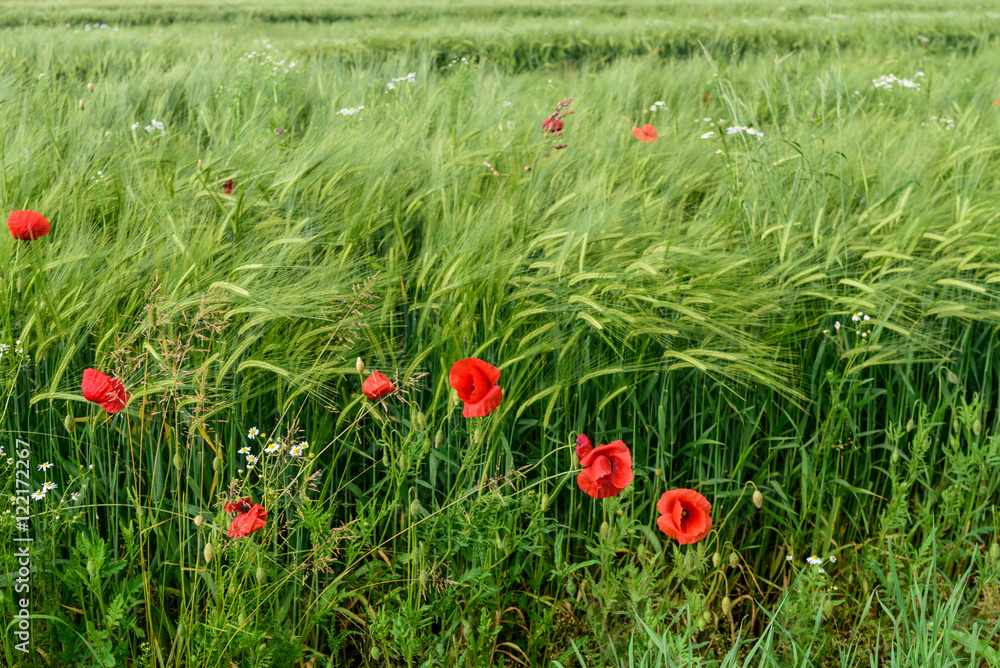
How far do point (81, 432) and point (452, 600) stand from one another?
0.68 meters

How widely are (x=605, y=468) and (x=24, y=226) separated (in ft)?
3.22

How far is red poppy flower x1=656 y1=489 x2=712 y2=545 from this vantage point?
1116 mm

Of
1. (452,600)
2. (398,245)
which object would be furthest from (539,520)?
(398,245)

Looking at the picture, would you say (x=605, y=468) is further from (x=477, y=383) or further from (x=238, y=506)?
(x=238, y=506)

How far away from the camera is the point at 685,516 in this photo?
1168 millimetres

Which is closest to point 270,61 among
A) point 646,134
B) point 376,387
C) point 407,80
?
point 407,80

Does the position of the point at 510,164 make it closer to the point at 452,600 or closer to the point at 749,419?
the point at 749,419

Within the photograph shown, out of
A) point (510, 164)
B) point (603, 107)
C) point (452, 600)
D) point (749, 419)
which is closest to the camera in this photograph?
point (452, 600)

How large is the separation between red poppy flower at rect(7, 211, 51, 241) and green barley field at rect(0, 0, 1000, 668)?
0.03 metres

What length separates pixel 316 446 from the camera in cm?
130

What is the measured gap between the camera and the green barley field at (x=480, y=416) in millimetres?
1141

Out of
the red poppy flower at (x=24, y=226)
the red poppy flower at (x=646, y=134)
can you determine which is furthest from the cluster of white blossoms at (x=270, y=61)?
the red poppy flower at (x=24, y=226)

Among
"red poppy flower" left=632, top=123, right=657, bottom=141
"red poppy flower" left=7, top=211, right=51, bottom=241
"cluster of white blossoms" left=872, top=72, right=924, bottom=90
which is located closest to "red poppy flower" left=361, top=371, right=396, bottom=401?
"red poppy flower" left=7, top=211, right=51, bottom=241

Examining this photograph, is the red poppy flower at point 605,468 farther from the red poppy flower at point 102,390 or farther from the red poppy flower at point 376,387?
the red poppy flower at point 102,390
